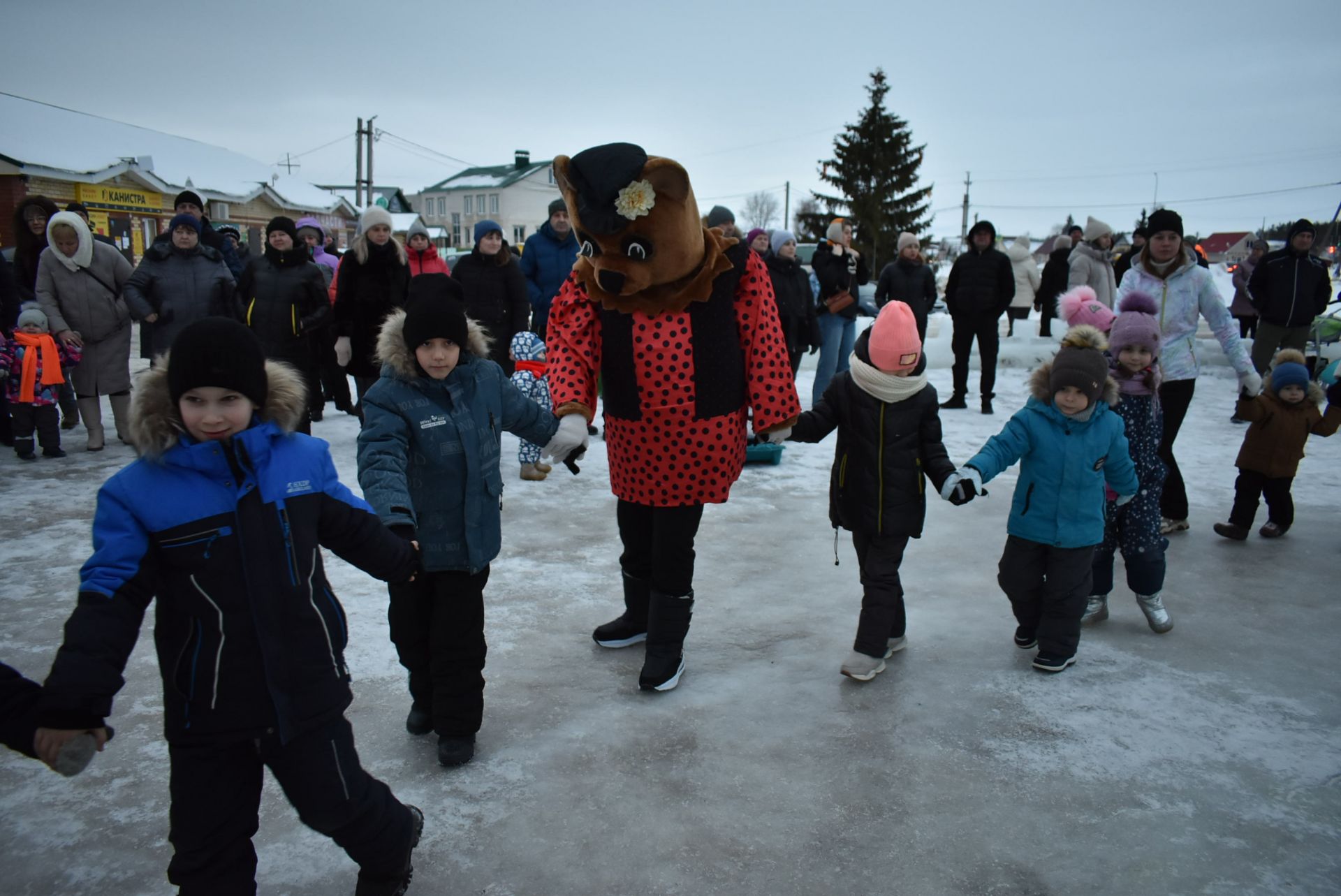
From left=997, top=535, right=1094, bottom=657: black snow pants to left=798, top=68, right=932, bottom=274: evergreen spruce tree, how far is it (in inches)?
1457

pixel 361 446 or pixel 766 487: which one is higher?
pixel 361 446

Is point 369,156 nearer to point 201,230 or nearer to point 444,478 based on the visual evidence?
point 201,230

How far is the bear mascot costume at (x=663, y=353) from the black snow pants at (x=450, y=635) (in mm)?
665

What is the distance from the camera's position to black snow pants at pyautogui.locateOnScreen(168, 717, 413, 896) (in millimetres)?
1887

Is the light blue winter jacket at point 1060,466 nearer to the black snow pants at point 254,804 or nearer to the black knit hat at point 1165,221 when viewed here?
the black knit hat at point 1165,221

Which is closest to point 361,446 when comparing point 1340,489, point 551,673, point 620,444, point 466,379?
point 466,379

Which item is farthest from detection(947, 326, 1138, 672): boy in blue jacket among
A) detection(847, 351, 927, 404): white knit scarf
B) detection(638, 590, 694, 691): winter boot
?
detection(638, 590, 694, 691): winter boot

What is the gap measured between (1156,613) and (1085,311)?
61.8 inches

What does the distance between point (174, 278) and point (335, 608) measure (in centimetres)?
558

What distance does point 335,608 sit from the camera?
206cm

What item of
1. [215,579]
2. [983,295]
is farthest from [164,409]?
[983,295]

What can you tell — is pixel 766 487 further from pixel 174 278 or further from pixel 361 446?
pixel 174 278

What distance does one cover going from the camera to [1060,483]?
11.3ft

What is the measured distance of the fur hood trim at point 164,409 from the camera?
1.86 m
